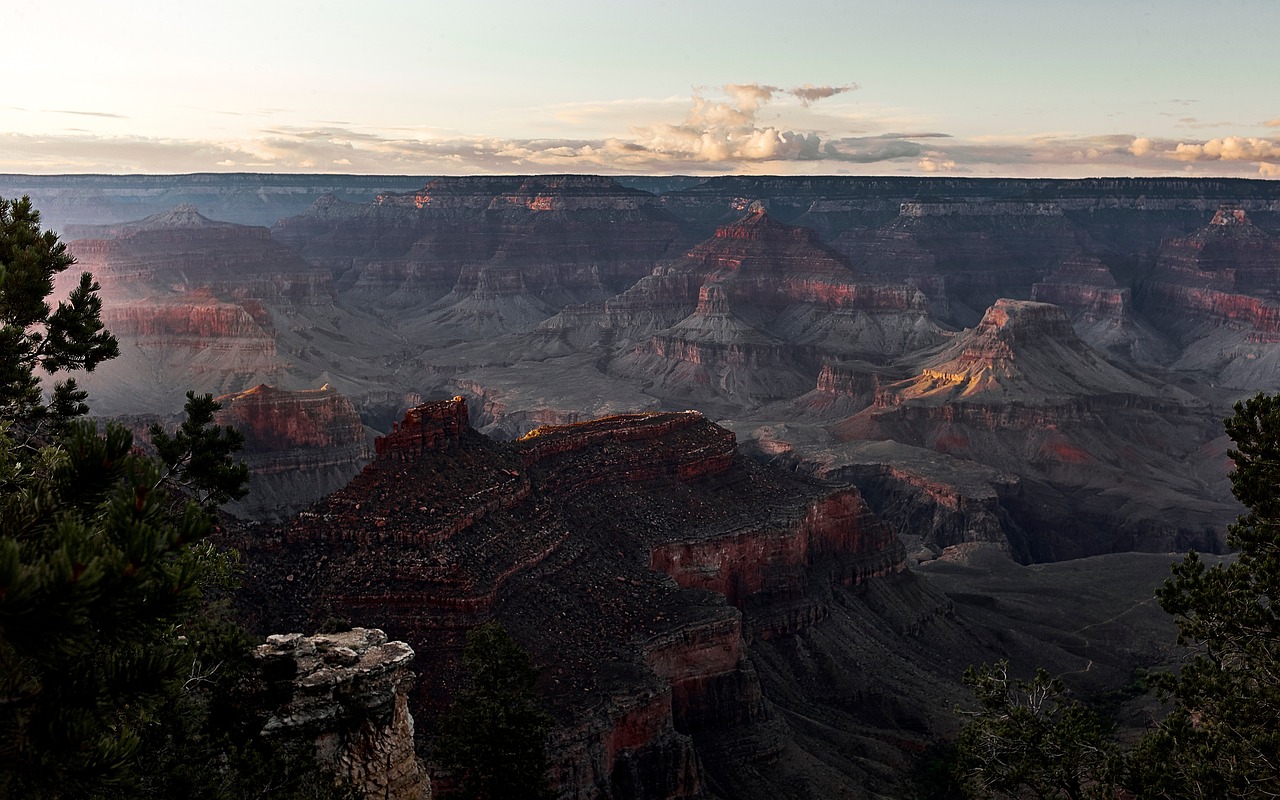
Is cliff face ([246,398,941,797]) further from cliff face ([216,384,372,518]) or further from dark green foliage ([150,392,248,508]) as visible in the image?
cliff face ([216,384,372,518])

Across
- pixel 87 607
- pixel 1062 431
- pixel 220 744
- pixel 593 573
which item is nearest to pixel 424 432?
pixel 593 573

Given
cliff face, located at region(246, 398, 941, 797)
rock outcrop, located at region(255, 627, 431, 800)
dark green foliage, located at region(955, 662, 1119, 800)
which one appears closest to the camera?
rock outcrop, located at region(255, 627, 431, 800)

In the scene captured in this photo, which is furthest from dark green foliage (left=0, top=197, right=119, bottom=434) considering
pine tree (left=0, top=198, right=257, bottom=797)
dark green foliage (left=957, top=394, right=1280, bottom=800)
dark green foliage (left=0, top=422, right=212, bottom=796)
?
dark green foliage (left=957, top=394, right=1280, bottom=800)

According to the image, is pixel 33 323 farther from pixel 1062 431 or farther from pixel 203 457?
pixel 1062 431

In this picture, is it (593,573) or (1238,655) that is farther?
(593,573)

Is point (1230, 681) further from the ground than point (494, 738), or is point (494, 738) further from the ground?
point (1230, 681)
